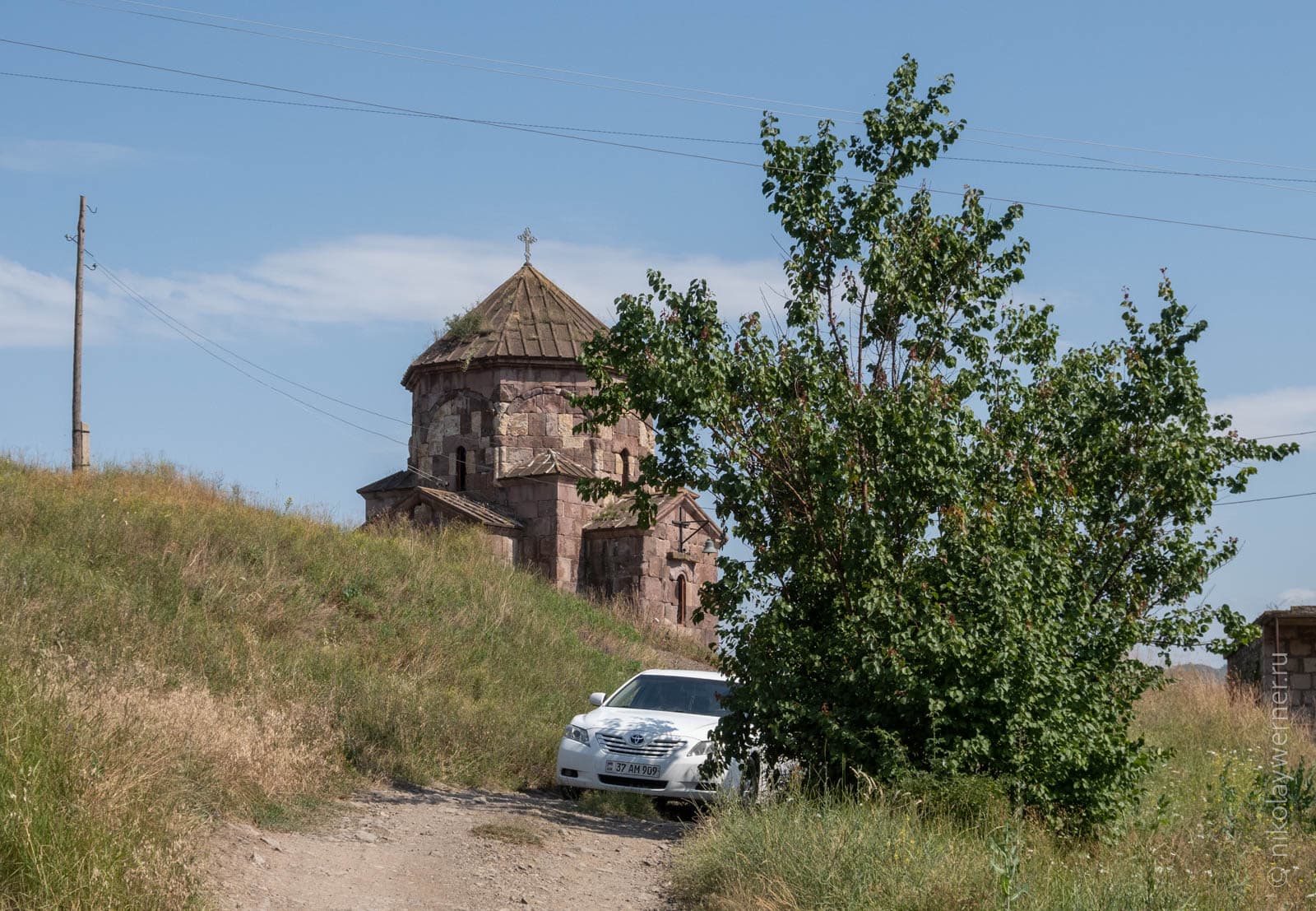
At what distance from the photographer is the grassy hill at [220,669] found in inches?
301

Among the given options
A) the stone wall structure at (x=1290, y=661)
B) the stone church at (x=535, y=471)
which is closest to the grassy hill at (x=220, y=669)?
the stone church at (x=535, y=471)

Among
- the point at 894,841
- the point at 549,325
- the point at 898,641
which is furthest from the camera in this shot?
the point at 549,325

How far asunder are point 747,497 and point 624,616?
19319 millimetres

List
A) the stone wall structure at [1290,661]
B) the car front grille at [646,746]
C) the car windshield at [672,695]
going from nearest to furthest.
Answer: the car front grille at [646,746]
the car windshield at [672,695]
the stone wall structure at [1290,661]

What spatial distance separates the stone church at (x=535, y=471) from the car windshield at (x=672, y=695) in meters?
16.1

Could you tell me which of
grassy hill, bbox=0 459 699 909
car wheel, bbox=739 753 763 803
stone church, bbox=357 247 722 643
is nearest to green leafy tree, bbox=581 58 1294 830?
car wheel, bbox=739 753 763 803

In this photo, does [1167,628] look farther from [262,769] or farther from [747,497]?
[262,769]

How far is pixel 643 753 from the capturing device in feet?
41.8

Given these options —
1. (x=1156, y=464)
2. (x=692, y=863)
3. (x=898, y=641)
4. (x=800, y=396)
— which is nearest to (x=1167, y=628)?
(x=1156, y=464)

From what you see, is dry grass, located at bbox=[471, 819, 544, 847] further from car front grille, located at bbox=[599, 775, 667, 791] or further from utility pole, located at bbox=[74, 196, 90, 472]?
utility pole, located at bbox=[74, 196, 90, 472]

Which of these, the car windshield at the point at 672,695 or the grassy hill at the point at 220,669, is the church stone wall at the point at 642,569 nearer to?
the grassy hill at the point at 220,669

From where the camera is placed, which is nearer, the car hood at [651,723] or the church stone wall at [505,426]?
the car hood at [651,723]

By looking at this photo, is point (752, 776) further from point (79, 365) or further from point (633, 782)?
point (79, 365)

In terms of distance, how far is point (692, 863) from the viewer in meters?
9.02
